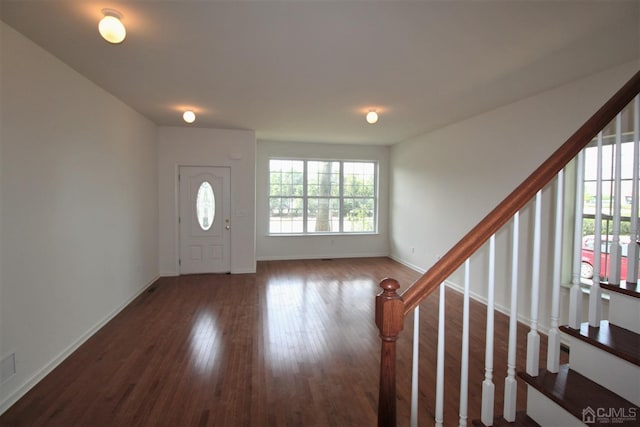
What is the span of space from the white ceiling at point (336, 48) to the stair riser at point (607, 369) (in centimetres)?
189

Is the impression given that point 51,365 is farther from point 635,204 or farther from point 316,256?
point 316,256

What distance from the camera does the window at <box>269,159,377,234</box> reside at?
6910mm

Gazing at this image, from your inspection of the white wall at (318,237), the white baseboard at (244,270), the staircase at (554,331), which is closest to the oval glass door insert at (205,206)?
the white baseboard at (244,270)

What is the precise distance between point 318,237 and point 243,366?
451cm

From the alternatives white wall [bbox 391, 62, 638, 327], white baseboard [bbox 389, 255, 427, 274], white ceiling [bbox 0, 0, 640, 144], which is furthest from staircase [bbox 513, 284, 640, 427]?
white baseboard [bbox 389, 255, 427, 274]

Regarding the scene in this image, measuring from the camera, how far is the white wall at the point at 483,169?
3.14 metres

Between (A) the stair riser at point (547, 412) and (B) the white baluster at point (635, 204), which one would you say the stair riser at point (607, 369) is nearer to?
(A) the stair riser at point (547, 412)

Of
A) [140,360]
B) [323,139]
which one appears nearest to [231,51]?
[140,360]

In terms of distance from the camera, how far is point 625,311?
142 centimetres

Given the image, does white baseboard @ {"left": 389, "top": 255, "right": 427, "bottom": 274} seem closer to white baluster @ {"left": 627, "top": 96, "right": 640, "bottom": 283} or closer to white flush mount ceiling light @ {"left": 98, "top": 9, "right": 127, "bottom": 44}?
white baluster @ {"left": 627, "top": 96, "right": 640, "bottom": 283}

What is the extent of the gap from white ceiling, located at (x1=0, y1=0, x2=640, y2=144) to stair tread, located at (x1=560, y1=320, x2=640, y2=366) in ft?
5.93

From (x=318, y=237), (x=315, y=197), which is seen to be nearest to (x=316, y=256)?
(x=318, y=237)

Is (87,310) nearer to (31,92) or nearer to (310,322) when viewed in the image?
(31,92)

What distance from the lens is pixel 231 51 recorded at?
2.47m
